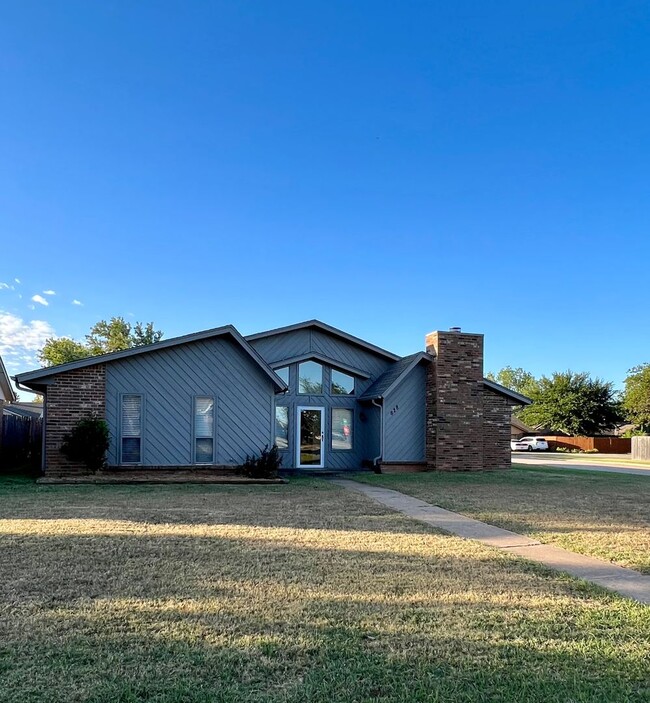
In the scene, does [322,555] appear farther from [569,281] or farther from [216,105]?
[569,281]

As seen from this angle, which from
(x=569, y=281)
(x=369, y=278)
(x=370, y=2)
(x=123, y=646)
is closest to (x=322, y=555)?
(x=123, y=646)

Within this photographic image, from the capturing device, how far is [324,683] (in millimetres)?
3293

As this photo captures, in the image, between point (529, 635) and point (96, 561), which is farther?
point (96, 561)

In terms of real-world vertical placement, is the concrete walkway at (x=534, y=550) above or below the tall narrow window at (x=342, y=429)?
below

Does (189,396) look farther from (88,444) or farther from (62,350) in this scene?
(62,350)

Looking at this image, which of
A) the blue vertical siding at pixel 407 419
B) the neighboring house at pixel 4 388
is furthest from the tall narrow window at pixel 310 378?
the neighboring house at pixel 4 388

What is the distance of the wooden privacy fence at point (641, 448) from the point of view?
34531 mm

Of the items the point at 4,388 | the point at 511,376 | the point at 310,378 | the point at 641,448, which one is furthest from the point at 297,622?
the point at 511,376

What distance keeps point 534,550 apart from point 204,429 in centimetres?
1000

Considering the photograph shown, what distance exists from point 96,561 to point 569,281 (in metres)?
30.9

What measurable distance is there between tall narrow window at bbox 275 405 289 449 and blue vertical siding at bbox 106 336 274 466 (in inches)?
115

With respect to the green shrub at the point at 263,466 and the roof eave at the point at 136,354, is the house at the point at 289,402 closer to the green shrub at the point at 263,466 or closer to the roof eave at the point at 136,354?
the roof eave at the point at 136,354

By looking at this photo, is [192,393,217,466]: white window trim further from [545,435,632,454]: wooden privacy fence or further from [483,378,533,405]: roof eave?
[545,435,632,454]: wooden privacy fence

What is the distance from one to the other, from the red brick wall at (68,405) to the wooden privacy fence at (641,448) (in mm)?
31541
